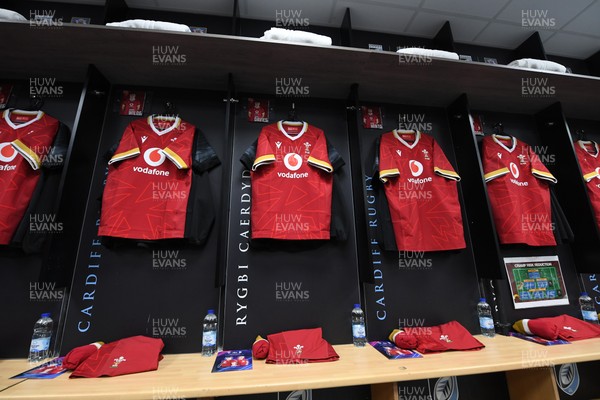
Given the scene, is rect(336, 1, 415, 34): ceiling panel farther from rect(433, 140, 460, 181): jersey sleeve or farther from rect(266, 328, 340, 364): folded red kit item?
rect(266, 328, 340, 364): folded red kit item

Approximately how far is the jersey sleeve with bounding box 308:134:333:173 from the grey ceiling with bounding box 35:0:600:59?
3.38 feet

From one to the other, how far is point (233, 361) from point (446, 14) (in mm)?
2745

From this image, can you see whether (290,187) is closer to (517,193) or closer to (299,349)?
(299,349)

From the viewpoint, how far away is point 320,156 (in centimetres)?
149

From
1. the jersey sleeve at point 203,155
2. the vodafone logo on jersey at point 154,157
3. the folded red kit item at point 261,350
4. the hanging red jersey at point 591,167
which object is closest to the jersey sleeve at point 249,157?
the jersey sleeve at point 203,155

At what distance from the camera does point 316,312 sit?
142 centimetres

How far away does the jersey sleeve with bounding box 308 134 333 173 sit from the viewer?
1443 mm

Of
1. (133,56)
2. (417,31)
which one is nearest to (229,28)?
(133,56)

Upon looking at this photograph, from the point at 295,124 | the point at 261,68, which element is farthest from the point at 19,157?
the point at 295,124

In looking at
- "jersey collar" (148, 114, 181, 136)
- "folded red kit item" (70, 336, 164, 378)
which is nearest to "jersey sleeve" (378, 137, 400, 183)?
"jersey collar" (148, 114, 181, 136)

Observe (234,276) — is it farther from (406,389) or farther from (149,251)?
(406,389)

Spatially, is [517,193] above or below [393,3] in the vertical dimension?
below

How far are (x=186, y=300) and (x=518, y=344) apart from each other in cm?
190

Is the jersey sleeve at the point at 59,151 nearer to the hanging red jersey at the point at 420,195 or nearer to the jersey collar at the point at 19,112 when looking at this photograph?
the jersey collar at the point at 19,112
